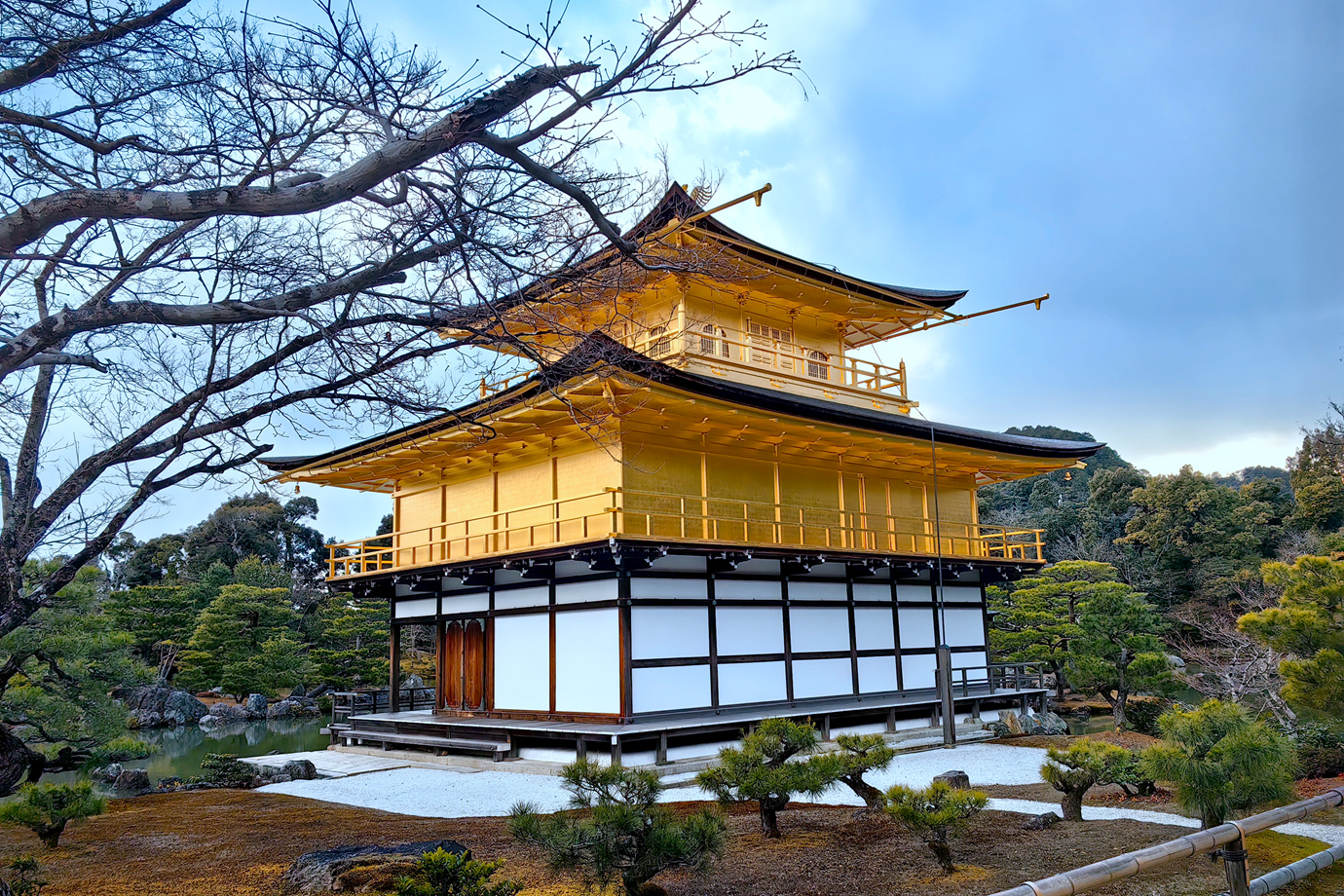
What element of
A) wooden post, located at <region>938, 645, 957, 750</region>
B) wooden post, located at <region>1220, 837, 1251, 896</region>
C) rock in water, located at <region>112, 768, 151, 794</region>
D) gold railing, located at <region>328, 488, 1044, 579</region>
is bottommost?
rock in water, located at <region>112, 768, 151, 794</region>

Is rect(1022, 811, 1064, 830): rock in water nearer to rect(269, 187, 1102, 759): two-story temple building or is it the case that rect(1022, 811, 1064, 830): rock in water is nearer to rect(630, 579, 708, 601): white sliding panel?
rect(269, 187, 1102, 759): two-story temple building

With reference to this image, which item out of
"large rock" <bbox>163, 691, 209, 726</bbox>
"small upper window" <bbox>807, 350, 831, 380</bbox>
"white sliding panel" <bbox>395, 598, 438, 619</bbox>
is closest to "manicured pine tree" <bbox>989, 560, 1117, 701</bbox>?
"small upper window" <bbox>807, 350, 831, 380</bbox>

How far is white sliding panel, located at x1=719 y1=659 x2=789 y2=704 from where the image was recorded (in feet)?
47.0

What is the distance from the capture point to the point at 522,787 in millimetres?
11609

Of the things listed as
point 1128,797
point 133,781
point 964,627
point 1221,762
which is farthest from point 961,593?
point 133,781

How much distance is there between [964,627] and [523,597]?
944 cm

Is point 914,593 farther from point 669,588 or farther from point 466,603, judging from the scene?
point 466,603

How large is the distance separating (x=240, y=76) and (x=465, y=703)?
45.9 feet

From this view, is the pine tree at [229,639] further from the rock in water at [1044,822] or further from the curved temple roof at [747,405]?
the rock in water at [1044,822]

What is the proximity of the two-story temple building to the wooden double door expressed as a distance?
0.06m

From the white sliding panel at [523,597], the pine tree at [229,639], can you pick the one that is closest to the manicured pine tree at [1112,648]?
the white sliding panel at [523,597]

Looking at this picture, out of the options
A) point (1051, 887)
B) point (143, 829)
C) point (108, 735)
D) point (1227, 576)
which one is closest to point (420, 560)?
point (108, 735)

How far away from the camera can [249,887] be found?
6410mm

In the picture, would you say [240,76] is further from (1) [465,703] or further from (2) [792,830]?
(1) [465,703]
